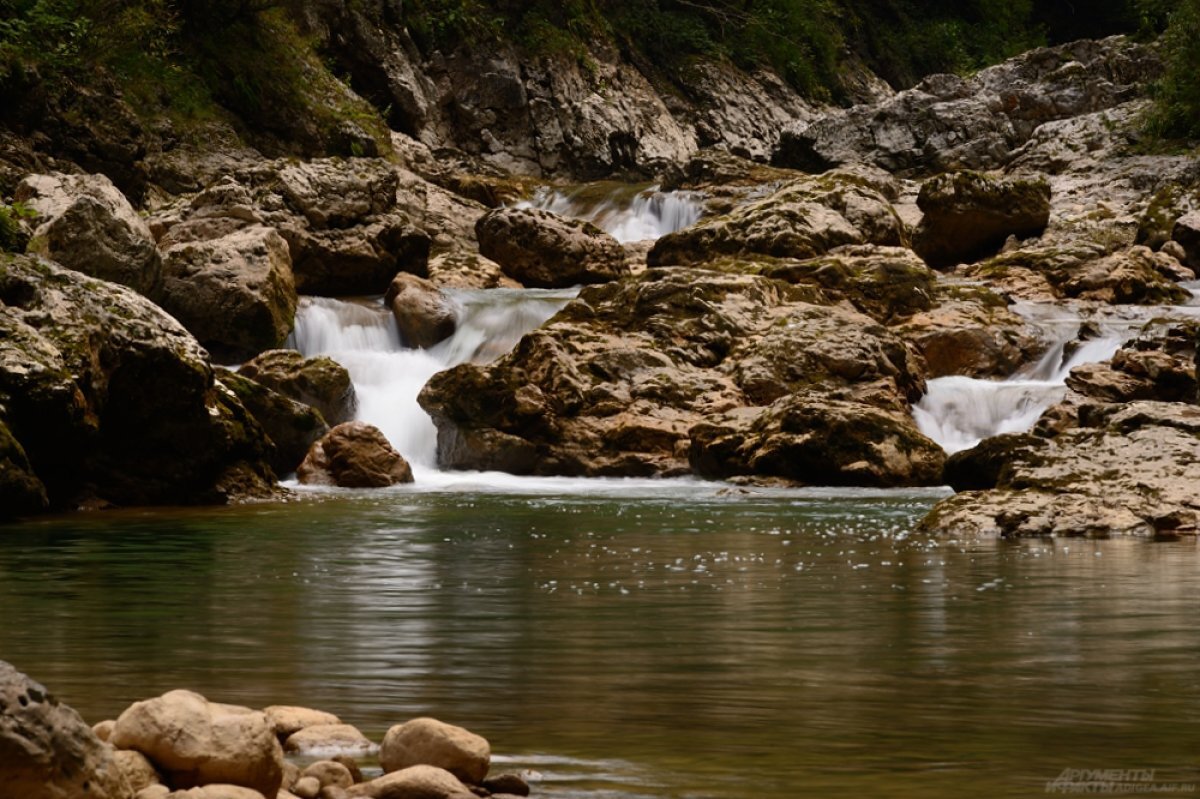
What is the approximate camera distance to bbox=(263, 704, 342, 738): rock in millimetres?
4633

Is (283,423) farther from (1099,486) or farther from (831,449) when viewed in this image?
(1099,486)

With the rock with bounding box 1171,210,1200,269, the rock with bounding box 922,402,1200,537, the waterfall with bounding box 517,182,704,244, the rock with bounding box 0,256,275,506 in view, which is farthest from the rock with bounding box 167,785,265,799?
the waterfall with bounding box 517,182,704,244

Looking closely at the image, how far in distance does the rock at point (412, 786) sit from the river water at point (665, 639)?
41cm

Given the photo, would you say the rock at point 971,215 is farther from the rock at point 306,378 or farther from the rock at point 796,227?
the rock at point 306,378

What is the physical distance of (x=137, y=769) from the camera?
3.74 meters

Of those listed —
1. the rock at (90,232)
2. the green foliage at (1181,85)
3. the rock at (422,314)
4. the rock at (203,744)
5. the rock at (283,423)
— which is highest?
the green foliage at (1181,85)

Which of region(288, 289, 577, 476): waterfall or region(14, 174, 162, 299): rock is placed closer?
region(14, 174, 162, 299): rock

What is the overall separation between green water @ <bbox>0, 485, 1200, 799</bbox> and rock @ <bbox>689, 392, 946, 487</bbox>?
4.89m

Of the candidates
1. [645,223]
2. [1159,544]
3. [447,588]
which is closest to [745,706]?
[447,588]

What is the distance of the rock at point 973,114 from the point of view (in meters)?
39.3

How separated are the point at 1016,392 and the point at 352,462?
8236 mm

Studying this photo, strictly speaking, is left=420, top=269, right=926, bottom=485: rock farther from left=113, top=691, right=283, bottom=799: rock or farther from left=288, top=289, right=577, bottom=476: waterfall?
left=113, top=691, right=283, bottom=799: rock

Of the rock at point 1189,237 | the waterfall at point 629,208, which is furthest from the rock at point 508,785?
the waterfall at point 629,208

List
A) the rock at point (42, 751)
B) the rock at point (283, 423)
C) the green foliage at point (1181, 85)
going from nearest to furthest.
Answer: the rock at point (42, 751) < the rock at point (283, 423) < the green foliage at point (1181, 85)
